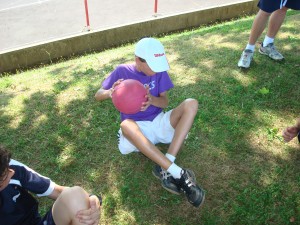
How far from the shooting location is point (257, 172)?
3.02 metres

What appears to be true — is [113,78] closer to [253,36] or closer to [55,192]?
[55,192]

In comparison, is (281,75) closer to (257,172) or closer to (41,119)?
(257,172)

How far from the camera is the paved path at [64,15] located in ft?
28.8

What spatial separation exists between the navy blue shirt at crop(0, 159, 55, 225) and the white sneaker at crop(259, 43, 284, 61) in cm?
377

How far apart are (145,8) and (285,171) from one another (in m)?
8.78

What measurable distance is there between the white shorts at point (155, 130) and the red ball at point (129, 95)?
0.30 meters

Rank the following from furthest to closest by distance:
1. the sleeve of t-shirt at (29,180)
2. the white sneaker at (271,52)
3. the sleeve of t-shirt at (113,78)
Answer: the white sneaker at (271,52), the sleeve of t-shirt at (113,78), the sleeve of t-shirt at (29,180)

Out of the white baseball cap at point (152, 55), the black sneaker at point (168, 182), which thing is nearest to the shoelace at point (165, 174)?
the black sneaker at point (168, 182)

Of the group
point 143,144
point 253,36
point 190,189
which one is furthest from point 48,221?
point 253,36

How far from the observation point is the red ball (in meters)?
2.74

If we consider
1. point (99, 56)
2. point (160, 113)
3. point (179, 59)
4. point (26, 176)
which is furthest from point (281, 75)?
point (26, 176)

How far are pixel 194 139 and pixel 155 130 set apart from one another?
60 cm

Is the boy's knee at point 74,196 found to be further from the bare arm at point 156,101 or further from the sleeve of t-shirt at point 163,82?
the sleeve of t-shirt at point 163,82

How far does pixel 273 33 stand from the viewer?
454cm
